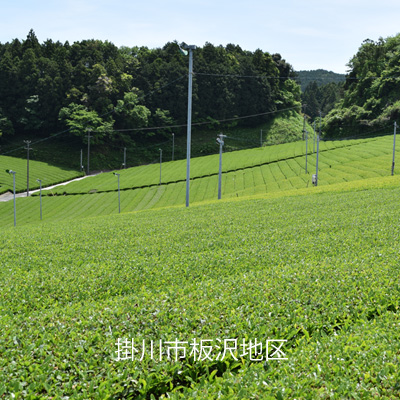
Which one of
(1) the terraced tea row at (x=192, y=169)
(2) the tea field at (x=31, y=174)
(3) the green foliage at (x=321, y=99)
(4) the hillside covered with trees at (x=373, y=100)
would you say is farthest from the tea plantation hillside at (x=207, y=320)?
(3) the green foliage at (x=321, y=99)

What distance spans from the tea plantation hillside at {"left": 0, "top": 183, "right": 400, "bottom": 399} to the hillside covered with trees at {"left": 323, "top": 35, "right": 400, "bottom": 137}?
288 feet

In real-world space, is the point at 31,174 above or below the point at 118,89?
below

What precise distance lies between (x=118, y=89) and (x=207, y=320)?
333ft

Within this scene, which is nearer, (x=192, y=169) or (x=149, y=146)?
(x=192, y=169)

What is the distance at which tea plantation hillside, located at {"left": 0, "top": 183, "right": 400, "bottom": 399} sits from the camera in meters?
5.57

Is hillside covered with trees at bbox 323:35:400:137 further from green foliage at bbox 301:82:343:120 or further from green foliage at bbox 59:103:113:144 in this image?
green foliage at bbox 59:103:113:144

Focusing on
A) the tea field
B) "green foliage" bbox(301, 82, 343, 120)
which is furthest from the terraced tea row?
"green foliage" bbox(301, 82, 343, 120)

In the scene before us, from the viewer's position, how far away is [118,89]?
102m

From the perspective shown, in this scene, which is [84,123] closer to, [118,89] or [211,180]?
[118,89]

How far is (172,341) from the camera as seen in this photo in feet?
21.6

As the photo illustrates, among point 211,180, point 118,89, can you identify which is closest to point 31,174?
point 118,89

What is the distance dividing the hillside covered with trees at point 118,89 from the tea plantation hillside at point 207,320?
277 ft

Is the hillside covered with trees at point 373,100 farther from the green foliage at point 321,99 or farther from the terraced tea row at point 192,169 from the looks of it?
the green foliage at point 321,99

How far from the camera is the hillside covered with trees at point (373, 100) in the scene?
9250cm
